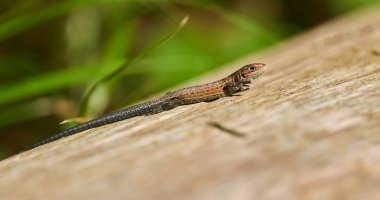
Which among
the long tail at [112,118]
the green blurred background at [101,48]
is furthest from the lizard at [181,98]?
the green blurred background at [101,48]

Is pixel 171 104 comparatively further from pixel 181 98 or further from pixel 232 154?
pixel 232 154

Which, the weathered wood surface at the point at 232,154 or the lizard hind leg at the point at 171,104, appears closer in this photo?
the weathered wood surface at the point at 232,154

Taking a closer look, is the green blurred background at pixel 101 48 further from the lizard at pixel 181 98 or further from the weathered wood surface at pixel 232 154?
the weathered wood surface at pixel 232 154

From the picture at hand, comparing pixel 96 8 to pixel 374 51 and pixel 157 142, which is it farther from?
pixel 157 142

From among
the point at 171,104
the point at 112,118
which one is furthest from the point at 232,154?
the point at 171,104

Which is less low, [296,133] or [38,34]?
Answer: [38,34]

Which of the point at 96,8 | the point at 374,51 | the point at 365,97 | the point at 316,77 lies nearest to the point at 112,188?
the point at 365,97

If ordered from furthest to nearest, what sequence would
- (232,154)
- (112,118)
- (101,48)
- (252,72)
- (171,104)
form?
(101,48) < (252,72) < (171,104) < (112,118) < (232,154)
